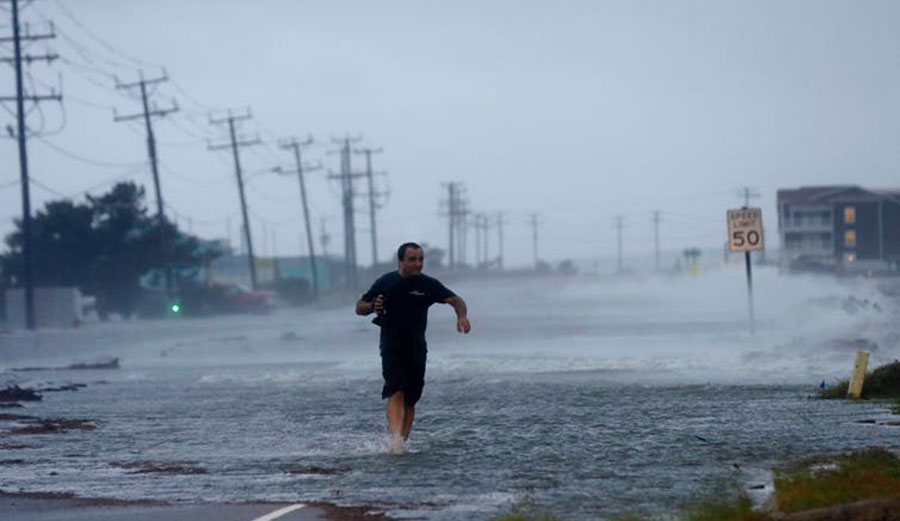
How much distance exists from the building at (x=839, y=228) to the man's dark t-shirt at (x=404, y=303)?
26521 mm

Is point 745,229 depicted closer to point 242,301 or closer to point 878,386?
point 878,386

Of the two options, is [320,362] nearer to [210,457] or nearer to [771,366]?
[771,366]

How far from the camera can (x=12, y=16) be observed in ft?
161

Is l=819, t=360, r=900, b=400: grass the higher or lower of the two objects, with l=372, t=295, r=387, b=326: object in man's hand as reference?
lower

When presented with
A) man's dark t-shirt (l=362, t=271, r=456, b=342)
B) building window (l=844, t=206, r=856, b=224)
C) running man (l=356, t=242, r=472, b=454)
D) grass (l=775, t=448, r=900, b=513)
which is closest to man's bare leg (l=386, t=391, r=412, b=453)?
running man (l=356, t=242, r=472, b=454)

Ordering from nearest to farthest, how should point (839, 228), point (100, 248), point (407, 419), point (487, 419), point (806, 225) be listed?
point (407, 419), point (487, 419), point (839, 228), point (806, 225), point (100, 248)

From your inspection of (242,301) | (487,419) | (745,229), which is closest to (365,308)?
(487,419)

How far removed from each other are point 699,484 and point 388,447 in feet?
12.0

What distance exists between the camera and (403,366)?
42.5ft

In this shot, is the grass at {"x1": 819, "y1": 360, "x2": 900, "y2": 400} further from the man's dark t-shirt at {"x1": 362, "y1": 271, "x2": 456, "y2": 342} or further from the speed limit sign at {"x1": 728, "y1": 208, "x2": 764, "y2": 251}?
the speed limit sign at {"x1": 728, "y1": 208, "x2": 764, "y2": 251}

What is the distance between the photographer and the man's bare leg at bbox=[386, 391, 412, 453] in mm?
12812

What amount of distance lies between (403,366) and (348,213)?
79.1 metres

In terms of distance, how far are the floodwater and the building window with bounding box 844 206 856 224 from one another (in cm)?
174

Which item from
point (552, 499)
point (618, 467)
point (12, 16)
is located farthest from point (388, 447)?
point (12, 16)
